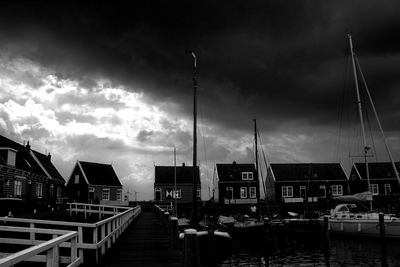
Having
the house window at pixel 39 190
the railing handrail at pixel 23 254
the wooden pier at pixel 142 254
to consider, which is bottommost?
the wooden pier at pixel 142 254

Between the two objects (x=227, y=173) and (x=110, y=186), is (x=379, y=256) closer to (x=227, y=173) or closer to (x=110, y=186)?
(x=227, y=173)

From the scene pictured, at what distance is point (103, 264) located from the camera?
455 inches

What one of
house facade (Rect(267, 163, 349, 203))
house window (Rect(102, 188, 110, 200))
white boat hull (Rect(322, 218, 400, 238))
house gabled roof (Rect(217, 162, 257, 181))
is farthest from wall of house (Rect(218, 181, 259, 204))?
white boat hull (Rect(322, 218, 400, 238))

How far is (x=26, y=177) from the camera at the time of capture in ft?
150

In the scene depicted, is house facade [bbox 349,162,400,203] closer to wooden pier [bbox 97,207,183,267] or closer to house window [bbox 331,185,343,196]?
house window [bbox 331,185,343,196]

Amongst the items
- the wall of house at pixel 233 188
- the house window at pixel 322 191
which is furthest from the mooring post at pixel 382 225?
the wall of house at pixel 233 188

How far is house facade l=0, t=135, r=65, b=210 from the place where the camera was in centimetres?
3903

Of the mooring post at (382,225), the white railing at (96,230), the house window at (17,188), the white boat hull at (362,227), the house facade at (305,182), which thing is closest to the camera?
the white railing at (96,230)

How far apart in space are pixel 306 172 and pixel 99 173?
38851 mm

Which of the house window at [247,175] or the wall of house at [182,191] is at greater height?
the house window at [247,175]

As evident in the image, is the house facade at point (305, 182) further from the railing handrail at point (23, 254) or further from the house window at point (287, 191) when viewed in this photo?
the railing handrail at point (23, 254)

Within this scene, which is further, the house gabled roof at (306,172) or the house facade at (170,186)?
the house facade at (170,186)

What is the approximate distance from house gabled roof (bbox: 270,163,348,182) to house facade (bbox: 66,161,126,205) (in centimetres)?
3002

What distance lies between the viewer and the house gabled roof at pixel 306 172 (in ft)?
243
